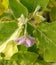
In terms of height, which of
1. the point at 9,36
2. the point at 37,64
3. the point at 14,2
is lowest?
the point at 37,64

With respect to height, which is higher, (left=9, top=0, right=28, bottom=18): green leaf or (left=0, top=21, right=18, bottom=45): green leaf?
(left=9, top=0, right=28, bottom=18): green leaf

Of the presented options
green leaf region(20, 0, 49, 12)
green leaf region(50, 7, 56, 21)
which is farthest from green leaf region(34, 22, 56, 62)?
green leaf region(50, 7, 56, 21)

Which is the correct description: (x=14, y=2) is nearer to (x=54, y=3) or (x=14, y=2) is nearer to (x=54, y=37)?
(x=54, y=37)

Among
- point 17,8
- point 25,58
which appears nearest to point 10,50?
point 25,58

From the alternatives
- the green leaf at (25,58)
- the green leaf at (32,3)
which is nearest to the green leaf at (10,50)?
the green leaf at (25,58)

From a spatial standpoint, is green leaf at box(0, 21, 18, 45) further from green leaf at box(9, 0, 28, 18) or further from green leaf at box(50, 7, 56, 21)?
green leaf at box(50, 7, 56, 21)

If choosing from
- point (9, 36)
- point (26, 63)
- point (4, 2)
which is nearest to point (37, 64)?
point (26, 63)
